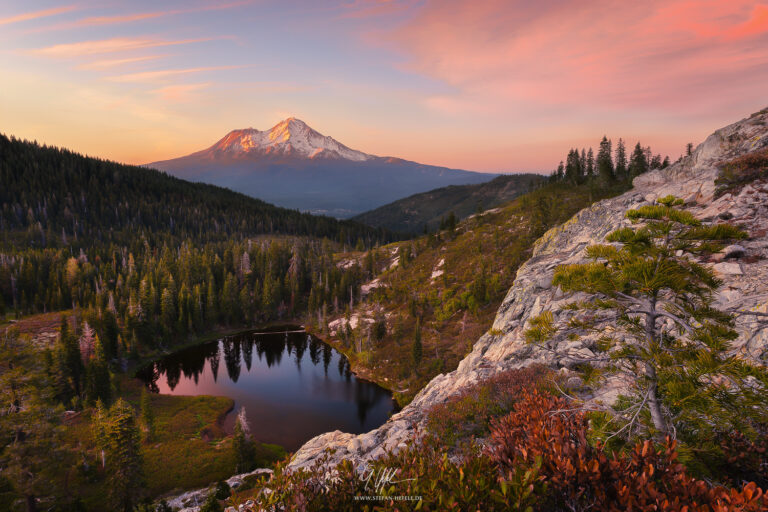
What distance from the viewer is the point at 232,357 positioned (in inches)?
3728

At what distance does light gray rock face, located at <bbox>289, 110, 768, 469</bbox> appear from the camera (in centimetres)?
1730

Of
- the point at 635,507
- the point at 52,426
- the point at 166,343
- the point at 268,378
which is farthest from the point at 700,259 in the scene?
the point at 166,343

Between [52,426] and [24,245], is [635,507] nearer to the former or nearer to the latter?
[52,426]

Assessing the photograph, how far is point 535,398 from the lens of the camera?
10.0 m

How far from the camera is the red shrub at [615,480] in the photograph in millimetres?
5191

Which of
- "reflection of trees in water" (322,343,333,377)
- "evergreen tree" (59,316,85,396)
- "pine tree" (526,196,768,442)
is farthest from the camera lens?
"reflection of trees in water" (322,343,333,377)

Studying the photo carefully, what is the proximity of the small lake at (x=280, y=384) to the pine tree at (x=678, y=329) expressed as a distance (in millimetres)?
57525

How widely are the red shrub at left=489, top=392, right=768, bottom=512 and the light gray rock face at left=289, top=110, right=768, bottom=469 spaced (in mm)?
2144

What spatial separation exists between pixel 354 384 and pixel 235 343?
170 feet

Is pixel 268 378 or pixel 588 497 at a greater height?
pixel 588 497

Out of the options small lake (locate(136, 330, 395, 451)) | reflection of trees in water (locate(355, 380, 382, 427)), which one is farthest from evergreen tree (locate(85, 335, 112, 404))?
reflection of trees in water (locate(355, 380, 382, 427))

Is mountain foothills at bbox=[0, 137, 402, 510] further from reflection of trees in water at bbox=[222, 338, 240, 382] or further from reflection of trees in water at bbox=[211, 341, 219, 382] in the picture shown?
reflection of trees in water at bbox=[211, 341, 219, 382]

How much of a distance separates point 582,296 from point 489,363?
12.1 meters
